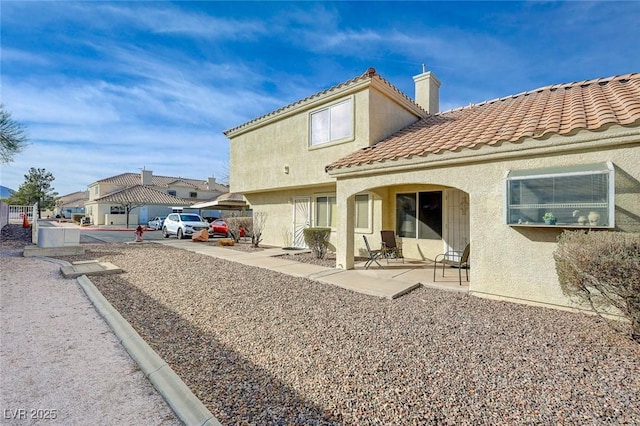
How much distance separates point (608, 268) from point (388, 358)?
10.5 feet

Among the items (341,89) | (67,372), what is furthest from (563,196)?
(67,372)

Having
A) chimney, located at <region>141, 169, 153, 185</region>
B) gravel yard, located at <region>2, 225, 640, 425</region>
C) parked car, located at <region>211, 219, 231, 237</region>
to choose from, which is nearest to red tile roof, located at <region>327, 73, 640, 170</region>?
gravel yard, located at <region>2, 225, 640, 425</region>

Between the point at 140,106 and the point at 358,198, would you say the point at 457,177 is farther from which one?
the point at 140,106

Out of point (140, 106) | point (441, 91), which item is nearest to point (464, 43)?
point (441, 91)

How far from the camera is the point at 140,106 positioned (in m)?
14.4

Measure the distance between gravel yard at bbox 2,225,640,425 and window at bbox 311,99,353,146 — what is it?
7010 mm

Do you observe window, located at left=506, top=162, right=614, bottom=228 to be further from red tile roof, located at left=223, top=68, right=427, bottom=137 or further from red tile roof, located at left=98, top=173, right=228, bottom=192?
red tile roof, located at left=98, top=173, right=228, bottom=192

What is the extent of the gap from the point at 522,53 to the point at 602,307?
1072cm

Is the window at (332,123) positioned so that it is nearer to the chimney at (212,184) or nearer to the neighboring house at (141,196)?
the neighboring house at (141,196)

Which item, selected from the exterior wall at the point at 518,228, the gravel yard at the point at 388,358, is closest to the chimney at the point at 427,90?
the exterior wall at the point at 518,228

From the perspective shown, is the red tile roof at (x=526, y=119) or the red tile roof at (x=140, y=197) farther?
the red tile roof at (x=140, y=197)

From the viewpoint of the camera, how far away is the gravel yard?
9.73 feet

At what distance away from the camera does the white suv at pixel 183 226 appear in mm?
23422

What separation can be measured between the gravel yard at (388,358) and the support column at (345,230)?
254 cm
